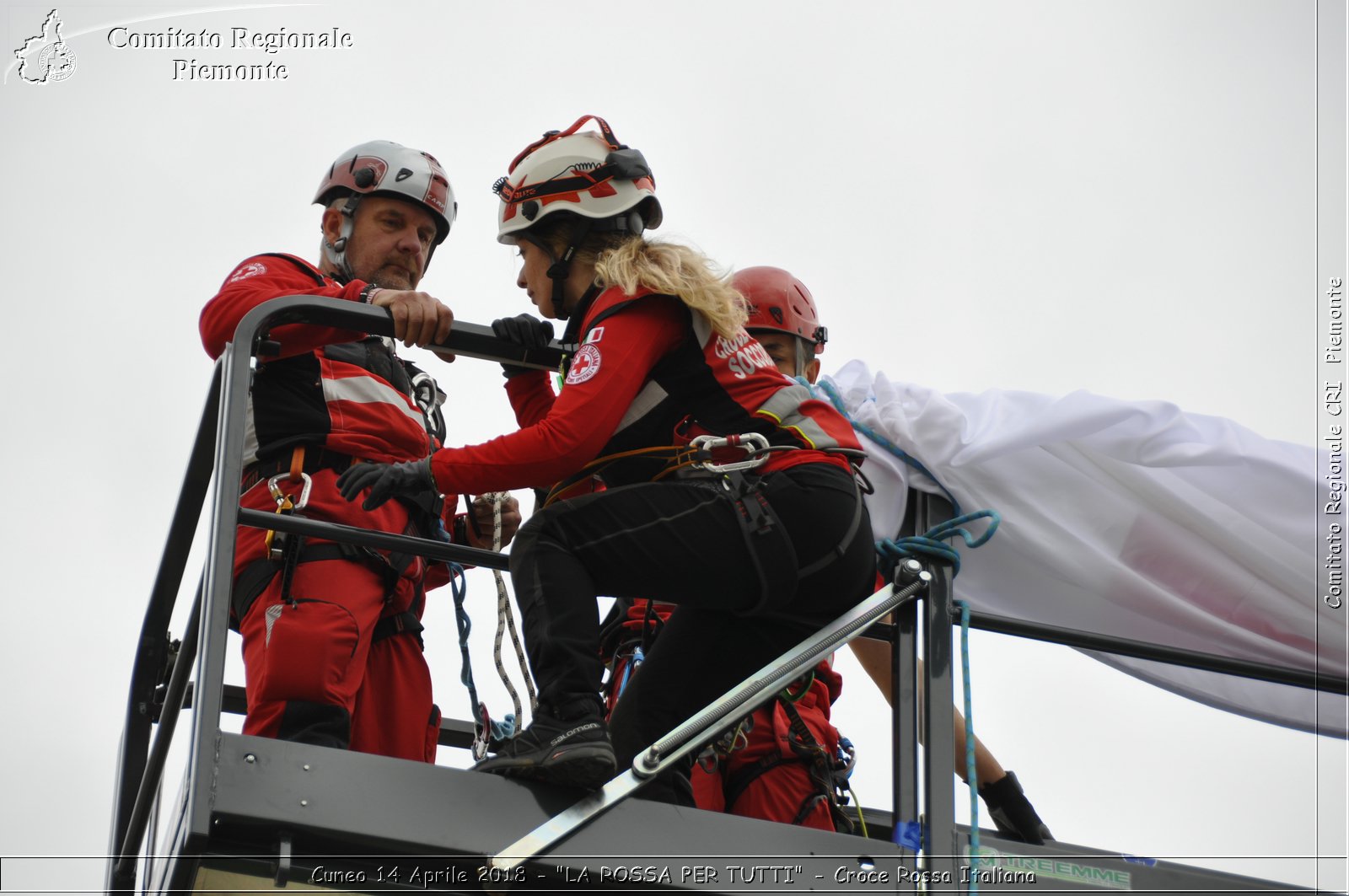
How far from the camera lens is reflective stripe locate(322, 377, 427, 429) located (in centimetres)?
488

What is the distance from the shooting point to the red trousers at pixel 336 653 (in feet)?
14.1

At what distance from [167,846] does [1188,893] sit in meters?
2.72

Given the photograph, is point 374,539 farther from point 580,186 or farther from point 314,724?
point 580,186

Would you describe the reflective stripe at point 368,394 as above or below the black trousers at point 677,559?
above

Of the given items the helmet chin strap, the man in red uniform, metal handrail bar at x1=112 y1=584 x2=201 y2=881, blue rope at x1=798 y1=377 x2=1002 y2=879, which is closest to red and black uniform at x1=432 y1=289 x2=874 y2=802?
blue rope at x1=798 y1=377 x2=1002 y2=879

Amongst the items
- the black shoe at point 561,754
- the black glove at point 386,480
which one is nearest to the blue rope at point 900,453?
the black glove at point 386,480

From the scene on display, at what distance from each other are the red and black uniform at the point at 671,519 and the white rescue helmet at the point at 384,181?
1865mm

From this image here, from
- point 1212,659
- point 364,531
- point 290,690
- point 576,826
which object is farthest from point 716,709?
point 1212,659

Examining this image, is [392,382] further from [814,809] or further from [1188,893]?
[1188,893]

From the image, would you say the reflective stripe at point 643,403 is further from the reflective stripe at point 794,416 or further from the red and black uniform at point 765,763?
the red and black uniform at point 765,763

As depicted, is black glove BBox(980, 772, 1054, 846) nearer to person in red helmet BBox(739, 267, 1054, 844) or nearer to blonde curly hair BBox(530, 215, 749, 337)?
person in red helmet BBox(739, 267, 1054, 844)

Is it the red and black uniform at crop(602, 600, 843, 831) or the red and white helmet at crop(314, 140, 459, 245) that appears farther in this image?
the red and white helmet at crop(314, 140, 459, 245)

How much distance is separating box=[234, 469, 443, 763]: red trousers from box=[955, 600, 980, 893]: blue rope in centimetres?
182

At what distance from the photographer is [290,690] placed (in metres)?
4.27
